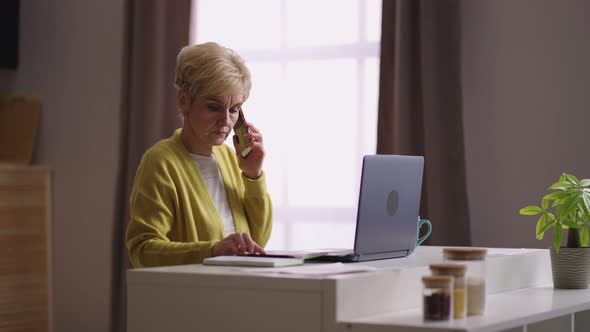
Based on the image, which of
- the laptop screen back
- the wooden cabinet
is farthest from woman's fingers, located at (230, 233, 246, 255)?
the wooden cabinet

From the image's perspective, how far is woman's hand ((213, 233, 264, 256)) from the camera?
2215mm

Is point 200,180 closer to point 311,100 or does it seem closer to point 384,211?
point 384,211

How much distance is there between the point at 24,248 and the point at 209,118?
2590mm

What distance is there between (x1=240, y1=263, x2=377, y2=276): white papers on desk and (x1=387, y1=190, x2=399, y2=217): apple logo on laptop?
19 cm

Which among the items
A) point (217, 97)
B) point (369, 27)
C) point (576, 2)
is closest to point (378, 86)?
point (369, 27)

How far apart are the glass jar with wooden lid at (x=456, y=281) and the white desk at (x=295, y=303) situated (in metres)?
0.03

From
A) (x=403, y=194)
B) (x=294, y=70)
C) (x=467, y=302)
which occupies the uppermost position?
(x=294, y=70)

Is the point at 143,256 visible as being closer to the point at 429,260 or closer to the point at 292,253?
the point at 292,253

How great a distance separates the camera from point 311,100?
440 cm

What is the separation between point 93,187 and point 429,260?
3.04 meters

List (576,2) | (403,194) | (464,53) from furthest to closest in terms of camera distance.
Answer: (464,53) → (576,2) → (403,194)

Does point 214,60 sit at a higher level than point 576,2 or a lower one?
lower

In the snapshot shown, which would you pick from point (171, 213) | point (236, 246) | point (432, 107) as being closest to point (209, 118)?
point (171, 213)

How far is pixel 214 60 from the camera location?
2545 mm
